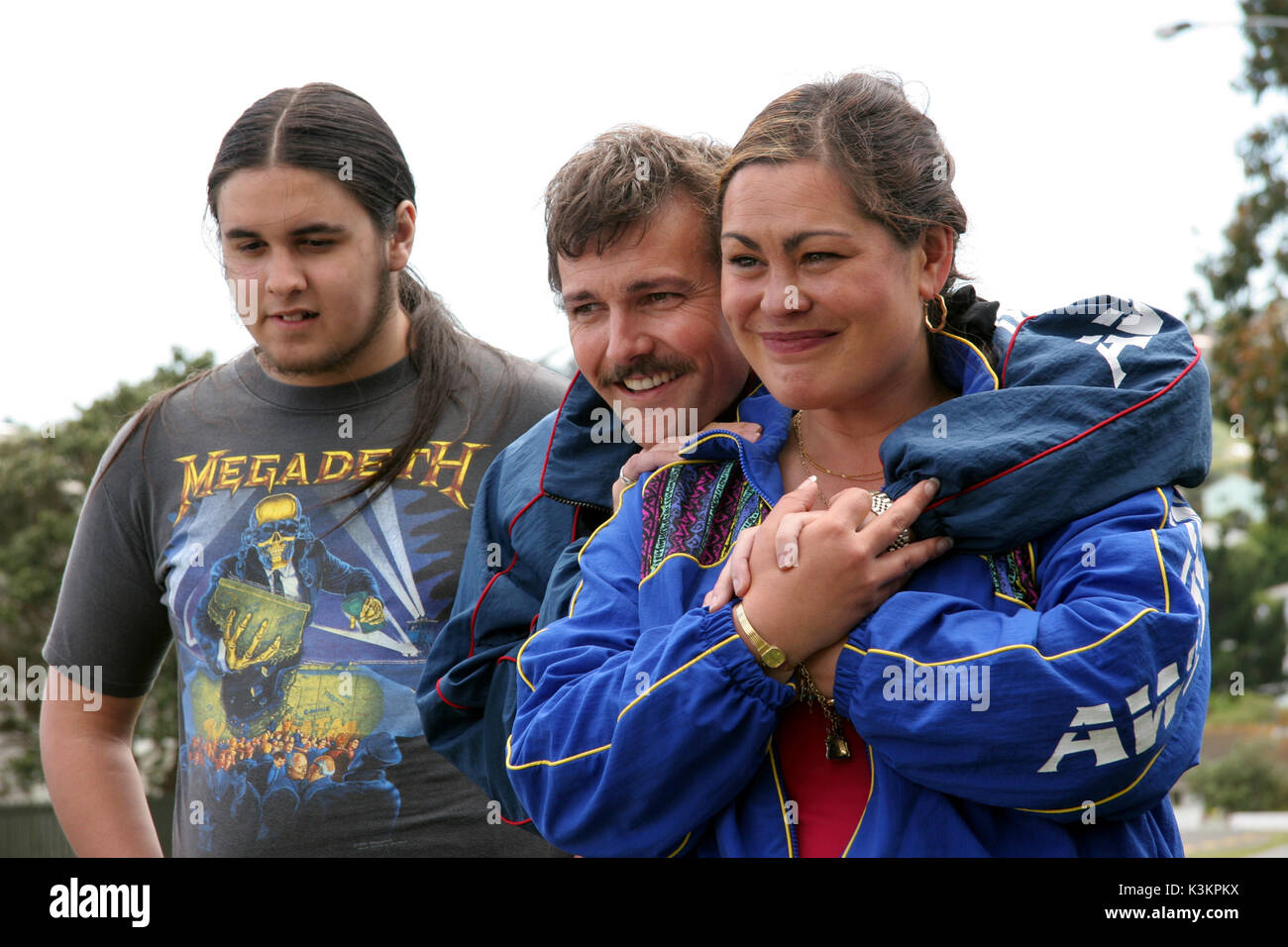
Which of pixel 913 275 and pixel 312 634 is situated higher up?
pixel 913 275

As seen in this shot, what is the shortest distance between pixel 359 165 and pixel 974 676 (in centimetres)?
218

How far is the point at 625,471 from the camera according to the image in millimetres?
2412

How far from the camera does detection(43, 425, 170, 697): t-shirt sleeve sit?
3293 mm

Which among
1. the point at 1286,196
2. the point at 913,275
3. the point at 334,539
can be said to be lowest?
the point at 334,539

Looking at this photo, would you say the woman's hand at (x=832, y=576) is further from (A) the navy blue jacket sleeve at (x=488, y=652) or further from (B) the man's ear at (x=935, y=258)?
(A) the navy blue jacket sleeve at (x=488, y=652)

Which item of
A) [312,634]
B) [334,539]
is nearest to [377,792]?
[312,634]

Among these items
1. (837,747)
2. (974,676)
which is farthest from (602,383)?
(974,676)

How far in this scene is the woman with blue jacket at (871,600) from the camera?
5.81ft

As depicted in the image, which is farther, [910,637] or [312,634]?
[312,634]

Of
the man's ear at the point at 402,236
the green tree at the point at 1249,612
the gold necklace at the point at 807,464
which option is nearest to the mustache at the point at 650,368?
the gold necklace at the point at 807,464

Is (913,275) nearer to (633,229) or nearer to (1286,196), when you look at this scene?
(633,229)

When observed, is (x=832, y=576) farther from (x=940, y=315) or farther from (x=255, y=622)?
(x=255, y=622)
